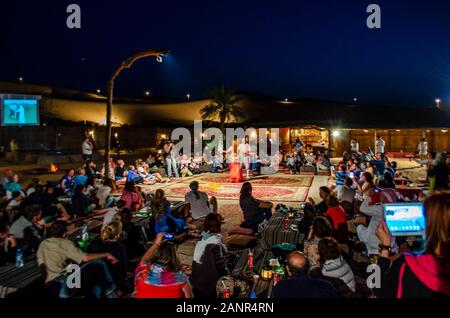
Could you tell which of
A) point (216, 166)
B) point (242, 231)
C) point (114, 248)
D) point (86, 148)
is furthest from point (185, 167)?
point (114, 248)

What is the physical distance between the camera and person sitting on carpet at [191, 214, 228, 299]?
469 centimetres

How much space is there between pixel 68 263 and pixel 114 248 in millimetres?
599

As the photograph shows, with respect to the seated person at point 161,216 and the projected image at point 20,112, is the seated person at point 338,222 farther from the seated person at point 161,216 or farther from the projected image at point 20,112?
the projected image at point 20,112

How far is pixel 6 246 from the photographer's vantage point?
573 cm

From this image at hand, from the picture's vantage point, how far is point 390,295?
302 centimetres

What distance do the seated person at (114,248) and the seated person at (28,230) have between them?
1.76m

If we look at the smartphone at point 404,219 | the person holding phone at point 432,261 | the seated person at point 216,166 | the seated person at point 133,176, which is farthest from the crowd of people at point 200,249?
the seated person at point 216,166

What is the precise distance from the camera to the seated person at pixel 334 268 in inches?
156

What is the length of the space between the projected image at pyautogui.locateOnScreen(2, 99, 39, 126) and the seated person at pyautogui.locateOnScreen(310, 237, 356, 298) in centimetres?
2400

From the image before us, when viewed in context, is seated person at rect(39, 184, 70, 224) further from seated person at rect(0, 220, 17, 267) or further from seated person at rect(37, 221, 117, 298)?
seated person at rect(37, 221, 117, 298)

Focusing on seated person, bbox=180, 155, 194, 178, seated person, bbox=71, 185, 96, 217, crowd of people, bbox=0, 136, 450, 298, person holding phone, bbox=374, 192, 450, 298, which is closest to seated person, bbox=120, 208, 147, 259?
crowd of people, bbox=0, 136, 450, 298

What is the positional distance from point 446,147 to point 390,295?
101 ft
